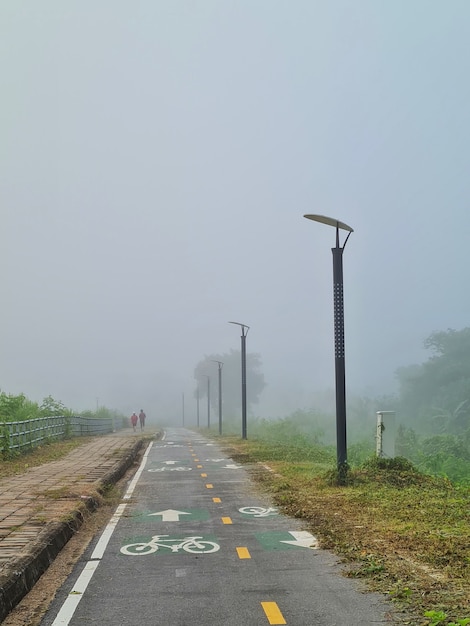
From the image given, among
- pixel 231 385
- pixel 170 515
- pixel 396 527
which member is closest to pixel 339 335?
pixel 170 515

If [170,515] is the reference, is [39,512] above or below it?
above

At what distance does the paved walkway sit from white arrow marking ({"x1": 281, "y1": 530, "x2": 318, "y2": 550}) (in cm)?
325

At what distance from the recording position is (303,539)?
9891 mm

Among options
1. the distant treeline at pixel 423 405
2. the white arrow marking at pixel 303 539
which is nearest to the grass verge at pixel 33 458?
the white arrow marking at pixel 303 539

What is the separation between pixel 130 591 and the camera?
7.23 meters

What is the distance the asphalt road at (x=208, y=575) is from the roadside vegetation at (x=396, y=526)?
367mm

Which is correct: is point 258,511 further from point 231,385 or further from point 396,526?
point 231,385

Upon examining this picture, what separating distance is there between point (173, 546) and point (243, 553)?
1082 millimetres

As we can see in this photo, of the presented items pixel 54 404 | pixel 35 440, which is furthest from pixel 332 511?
pixel 54 404

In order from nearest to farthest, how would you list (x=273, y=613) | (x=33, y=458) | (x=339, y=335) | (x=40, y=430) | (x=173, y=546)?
(x=273, y=613), (x=173, y=546), (x=339, y=335), (x=33, y=458), (x=40, y=430)

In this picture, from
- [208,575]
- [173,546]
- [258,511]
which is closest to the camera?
[208,575]

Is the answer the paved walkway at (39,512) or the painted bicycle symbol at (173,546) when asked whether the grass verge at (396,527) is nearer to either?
the painted bicycle symbol at (173,546)

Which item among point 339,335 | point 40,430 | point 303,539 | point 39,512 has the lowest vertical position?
point 303,539

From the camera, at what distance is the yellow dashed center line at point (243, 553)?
873 centimetres
